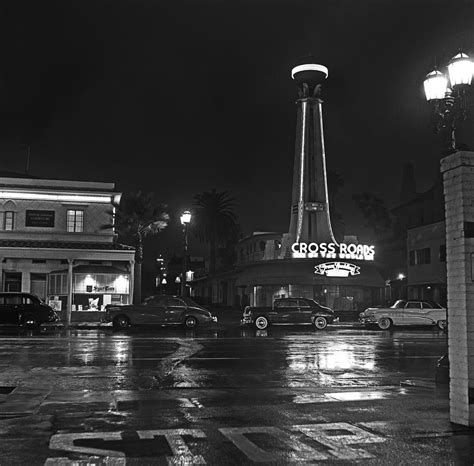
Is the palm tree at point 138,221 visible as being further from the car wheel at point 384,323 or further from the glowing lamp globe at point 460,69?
the glowing lamp globe at point 460,69

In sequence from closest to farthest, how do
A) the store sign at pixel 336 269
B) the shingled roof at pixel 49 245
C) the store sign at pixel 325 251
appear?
the shingled roof at pixel 49 245, the store sign at pixel 336 269, the store sign at pixel 325 251

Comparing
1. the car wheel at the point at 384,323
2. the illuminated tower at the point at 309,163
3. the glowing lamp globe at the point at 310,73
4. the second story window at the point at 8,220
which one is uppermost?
the glowing lamp globe at the point at 310,73

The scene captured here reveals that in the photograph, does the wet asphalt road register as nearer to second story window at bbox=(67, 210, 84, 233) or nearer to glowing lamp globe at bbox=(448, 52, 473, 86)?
glowing lamp globe at bbox=(448, 52, 473, 86)

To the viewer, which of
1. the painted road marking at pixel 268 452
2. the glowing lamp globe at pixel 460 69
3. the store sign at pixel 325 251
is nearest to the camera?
the painted road marking at pixel 268 452

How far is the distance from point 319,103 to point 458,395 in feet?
127

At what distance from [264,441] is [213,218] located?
224ft

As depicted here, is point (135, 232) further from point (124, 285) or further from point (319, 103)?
point (319, 103)

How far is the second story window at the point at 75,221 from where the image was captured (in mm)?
40656

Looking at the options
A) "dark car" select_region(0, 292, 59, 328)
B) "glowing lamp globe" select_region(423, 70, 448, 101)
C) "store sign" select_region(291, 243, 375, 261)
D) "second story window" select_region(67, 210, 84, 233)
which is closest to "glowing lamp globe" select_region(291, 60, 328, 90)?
"store sign" select_region(291, 243, 375, 261)

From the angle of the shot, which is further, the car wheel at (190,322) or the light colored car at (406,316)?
the light colored car at (406,316)

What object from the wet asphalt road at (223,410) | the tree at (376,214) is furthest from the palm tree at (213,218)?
the wet asphalt road at (223,410)

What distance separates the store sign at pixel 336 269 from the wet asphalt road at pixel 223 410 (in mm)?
26237

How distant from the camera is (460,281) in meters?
8.52

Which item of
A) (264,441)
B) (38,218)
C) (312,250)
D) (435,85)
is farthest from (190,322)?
(264,441)
